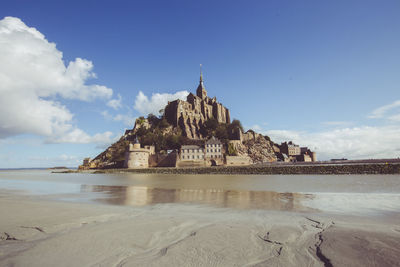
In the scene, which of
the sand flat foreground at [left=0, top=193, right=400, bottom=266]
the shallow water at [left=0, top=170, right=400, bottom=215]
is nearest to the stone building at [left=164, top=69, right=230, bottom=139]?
the shallow water at [left=0, top=170, right=400, bottom=215]

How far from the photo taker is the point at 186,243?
3555mm

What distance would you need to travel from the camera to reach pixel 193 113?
72.8 meters

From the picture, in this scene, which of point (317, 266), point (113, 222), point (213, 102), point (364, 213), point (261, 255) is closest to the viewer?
point (317, 266)

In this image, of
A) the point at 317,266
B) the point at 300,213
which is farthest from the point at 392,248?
the point at 300,213

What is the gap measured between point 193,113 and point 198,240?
69719 millimetres

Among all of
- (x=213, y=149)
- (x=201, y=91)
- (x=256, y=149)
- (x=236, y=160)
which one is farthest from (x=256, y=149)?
(x=201, y=91)

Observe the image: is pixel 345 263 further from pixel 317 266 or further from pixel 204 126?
pixel 204 126

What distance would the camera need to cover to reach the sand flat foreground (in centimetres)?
292

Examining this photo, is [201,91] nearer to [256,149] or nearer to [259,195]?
[256,149]

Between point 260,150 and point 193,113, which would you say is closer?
point 260,150

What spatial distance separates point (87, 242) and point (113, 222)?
1.43 m

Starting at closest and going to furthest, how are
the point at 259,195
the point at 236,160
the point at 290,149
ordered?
the point at 259,195, the point at 236,160, the point at 290,149

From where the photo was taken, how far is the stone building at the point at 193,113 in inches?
2702

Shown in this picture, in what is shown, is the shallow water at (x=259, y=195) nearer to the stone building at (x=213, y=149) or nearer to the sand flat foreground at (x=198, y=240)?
the sand flat foreground at (x=198, y=240)
